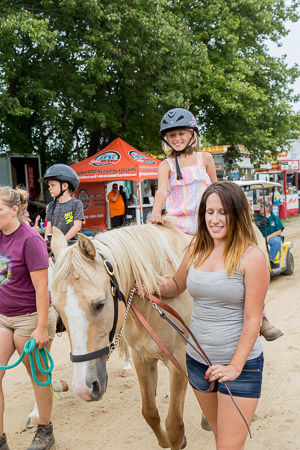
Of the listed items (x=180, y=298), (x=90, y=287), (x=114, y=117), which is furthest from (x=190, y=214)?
(x=114, y=117)

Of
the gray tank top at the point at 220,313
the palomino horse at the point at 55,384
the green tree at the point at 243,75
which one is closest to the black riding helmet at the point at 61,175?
the palomino horse at the point at 55,384

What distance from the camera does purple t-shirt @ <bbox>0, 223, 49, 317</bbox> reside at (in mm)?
3008

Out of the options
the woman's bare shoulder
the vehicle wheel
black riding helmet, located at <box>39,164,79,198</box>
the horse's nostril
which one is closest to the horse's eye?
the horse's nostril

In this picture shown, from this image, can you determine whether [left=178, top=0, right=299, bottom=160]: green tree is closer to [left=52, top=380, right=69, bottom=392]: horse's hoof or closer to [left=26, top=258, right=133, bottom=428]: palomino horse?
[left=26, top=258, right=133, bottom=428]: palomino horse

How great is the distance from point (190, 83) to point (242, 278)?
530 inches

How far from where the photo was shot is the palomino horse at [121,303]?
2.08 meters

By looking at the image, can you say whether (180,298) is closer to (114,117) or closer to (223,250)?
(223,250)

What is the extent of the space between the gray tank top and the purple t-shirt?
1.37m

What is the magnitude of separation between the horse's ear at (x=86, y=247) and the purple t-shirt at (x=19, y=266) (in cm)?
94

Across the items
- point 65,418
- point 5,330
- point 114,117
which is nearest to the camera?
point 5,330

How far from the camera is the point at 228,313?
6.72 feet

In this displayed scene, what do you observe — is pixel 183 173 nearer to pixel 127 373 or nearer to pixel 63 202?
pixel 63 202

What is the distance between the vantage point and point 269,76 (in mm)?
18172

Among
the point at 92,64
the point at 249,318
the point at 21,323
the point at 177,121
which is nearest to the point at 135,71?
the point at 92,64
